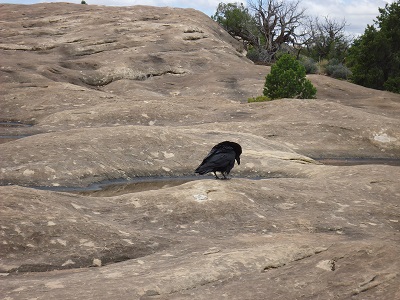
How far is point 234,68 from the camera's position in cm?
4366

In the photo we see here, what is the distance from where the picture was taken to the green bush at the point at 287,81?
113 ft

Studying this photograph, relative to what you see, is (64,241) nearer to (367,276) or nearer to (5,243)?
(5,243)

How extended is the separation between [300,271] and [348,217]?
15.8 feet

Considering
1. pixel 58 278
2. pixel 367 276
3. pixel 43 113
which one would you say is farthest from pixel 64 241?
pixel 43 113

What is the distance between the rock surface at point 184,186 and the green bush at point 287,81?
9.02 ft

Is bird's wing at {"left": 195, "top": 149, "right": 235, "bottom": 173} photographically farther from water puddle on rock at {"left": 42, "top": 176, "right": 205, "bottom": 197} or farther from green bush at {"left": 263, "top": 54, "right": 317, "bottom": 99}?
green bush at {"left": 263, "top": 54, "right": 317, "bottom": 99}

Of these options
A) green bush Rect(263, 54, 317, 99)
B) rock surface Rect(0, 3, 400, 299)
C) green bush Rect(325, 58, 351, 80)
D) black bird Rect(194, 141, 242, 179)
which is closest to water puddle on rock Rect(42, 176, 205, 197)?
rock surface Rect(0, 3, 400, 299)

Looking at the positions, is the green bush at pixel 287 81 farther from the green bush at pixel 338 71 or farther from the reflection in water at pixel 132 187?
the green bush at pixel 338 71

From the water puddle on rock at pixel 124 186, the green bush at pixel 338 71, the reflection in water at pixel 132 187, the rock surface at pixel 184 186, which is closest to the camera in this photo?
the rock surface at pixel 184 186

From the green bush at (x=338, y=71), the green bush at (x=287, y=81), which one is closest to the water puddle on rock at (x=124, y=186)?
the green bush at (x=287, y=81)

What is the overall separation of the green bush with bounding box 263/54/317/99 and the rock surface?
9.02ft

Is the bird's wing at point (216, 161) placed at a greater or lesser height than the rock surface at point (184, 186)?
greater

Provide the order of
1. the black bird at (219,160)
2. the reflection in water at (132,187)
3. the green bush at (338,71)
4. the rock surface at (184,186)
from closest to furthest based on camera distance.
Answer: the rock surface at (184,186)
the black bird at (219,160)
the reflection in water at (132,187)
the green bush at (338,71)

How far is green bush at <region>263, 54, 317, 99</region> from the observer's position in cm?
3459
